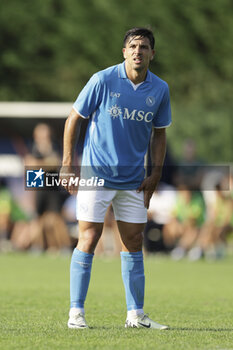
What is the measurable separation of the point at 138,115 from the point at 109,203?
2.44 feet

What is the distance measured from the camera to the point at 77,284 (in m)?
6.58

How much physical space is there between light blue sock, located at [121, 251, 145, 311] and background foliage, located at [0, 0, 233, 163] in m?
39.2

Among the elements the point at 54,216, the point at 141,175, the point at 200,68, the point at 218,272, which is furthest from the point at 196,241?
the point at 200,68

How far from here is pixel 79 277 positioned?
658cm

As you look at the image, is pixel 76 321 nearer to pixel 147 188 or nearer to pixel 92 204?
pixel 92 204

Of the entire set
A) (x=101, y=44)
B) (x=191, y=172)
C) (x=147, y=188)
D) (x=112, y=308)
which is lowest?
(x=112, y=308)

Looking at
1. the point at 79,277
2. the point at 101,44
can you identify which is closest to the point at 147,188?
the point at 79,277

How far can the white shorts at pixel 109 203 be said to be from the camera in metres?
6.65

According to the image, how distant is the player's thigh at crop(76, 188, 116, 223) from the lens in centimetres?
664

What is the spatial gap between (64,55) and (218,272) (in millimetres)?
34836

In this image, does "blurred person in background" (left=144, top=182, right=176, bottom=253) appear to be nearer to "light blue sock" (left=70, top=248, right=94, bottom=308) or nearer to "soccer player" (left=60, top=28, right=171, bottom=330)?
"soccer player" (left=60, top=28, right=171, bottom=330)

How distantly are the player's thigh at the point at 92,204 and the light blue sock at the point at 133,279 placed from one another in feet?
1.41

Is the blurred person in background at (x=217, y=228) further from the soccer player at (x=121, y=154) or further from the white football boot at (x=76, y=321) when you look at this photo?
the white football boot at (x=76, y=321)

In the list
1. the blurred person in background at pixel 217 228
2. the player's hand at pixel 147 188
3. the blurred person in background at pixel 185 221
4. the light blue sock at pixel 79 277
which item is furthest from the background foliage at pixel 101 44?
the light blue sock at pixel 79 277
